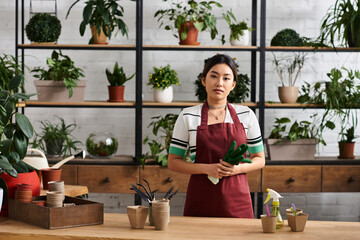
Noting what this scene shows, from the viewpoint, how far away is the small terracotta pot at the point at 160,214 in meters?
2.27

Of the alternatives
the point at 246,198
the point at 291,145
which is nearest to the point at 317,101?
the point at 291,145

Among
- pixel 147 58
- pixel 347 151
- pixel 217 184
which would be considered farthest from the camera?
pixel 147 58

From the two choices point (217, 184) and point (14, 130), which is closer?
point (14, 130)

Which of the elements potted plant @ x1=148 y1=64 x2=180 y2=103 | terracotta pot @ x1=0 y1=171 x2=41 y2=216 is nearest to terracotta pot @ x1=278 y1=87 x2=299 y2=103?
potted plant @ x1=148 y1=64 x2=180 y2=103

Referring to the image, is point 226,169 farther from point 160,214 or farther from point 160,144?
point 160,144

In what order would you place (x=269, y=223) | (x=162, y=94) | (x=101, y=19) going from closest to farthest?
(x=269, y=223) < (x=101, y=19) < (x=162, y=94)

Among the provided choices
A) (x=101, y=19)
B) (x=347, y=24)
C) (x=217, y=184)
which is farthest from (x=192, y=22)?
(x=217, y=184)

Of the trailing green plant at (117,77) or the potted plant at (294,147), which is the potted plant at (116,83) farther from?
the potted plant at (294,147)

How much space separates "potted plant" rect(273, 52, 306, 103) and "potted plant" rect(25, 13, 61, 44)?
6.30 ft

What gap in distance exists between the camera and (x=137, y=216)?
7.49 ft

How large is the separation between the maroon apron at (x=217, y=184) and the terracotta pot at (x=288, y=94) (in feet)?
6.02

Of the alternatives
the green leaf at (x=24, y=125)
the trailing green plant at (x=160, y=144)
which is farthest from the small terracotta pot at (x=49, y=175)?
the trailing green plant at (x=160, y=144)

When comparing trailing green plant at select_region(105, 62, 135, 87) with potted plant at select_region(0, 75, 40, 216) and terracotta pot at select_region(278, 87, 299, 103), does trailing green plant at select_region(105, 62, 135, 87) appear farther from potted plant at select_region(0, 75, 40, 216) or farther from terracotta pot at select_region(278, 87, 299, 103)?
potted plant at select_region(0, 75, 40, 216)

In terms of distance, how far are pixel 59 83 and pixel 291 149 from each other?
204 centimetres
